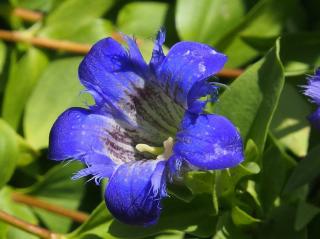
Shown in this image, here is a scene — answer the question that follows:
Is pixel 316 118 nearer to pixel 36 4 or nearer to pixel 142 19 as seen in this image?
pixel 142 19

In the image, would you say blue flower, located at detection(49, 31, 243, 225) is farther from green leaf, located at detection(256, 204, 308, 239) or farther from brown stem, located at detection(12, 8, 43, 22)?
brown stem, located at detection(12, 8, 43, 22)

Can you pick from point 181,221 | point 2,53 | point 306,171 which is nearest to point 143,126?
point 181,221

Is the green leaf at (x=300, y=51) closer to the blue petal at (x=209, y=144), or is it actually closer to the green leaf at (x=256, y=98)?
the green leaf at (x=256, y=98)

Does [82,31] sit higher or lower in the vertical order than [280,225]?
higher

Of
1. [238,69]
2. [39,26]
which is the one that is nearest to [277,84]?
[238,69]

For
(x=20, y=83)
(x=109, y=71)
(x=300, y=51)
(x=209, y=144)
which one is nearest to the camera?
(x=209, y=144)

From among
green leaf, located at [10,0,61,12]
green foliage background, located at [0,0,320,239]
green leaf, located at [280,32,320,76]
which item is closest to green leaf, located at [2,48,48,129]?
green foliage background, located at [0,0,320,239]
